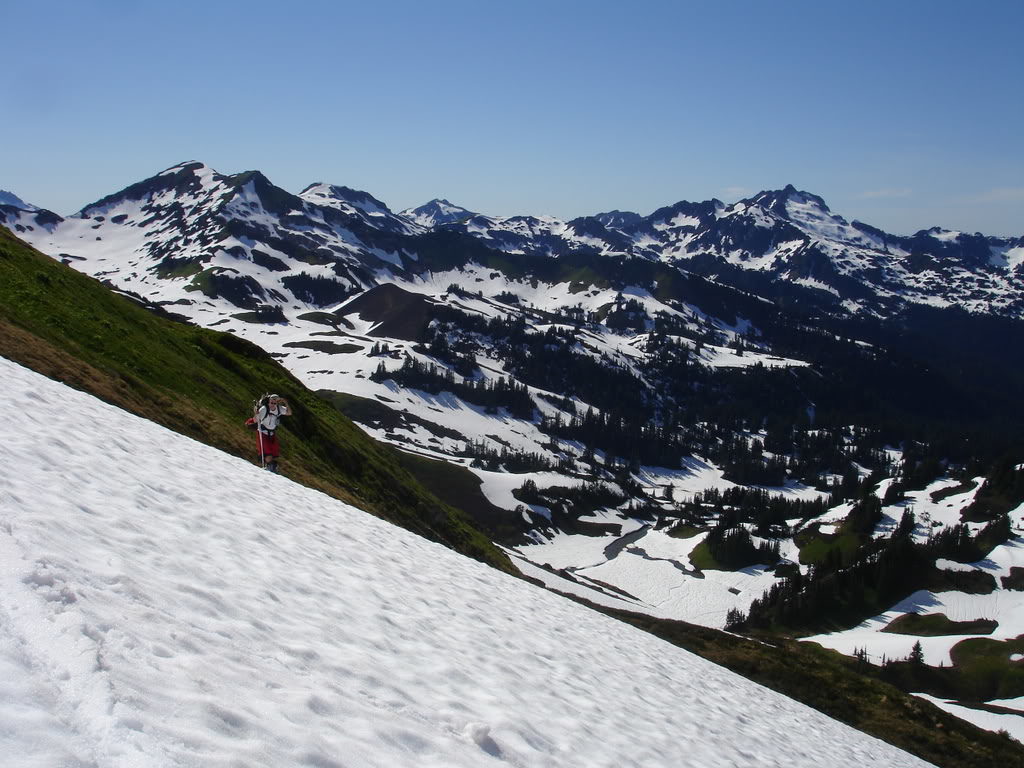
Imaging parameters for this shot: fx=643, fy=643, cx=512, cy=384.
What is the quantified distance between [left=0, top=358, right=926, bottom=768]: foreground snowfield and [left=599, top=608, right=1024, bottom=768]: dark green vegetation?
24723 mm

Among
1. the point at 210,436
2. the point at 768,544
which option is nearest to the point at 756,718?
the point at 210,436

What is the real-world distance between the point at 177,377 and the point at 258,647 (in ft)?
118

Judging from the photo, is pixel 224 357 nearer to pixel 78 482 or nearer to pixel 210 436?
pixel 210 436

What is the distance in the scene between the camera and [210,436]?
3219 cm

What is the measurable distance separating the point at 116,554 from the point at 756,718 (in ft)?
60.8

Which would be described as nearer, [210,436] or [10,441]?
[10,441]

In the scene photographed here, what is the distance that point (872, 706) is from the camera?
140ft

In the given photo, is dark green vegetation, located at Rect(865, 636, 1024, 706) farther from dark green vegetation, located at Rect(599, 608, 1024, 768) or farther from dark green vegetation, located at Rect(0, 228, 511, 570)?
dark green vegetation, located at Rect(0, 228, 511, 570)

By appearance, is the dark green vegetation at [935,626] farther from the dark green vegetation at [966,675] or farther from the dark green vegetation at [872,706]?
the dark green vegetation at [872,706]

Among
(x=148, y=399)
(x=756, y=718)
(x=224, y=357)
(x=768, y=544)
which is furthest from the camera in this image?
(x=768, y=544)

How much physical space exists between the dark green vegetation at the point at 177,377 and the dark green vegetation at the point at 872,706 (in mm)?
22601

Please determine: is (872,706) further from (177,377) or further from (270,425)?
(177,377)

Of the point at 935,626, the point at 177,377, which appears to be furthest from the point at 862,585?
the point at 177,377

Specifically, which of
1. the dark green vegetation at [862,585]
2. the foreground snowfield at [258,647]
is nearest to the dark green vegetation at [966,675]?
the dark green vegetation at [862,585]
